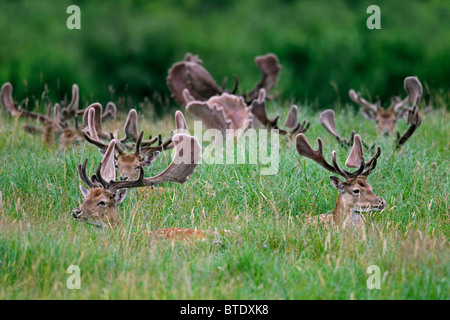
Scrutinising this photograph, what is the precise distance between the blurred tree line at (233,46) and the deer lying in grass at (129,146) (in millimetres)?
10090

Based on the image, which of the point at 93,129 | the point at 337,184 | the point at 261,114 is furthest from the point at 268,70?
the point at 337,184

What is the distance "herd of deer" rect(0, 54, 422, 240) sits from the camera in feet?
20.3

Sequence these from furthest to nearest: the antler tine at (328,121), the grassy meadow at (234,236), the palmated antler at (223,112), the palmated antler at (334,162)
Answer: the palmated antler at (223,112) < the antler tine at (328,121) < the palmated antler at (334,162) < the grassy meadow at (234,236)

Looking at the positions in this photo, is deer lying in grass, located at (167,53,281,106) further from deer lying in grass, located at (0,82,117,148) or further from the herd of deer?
deer lying in grass, located at (0,82,117,148)

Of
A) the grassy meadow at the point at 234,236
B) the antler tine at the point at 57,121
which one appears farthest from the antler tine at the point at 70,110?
the grassy meadow at the point at 234,236

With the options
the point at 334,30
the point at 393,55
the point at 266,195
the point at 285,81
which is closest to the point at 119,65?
the point at 285,81

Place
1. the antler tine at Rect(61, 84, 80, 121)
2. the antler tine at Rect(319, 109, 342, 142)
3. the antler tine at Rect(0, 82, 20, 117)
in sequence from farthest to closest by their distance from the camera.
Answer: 1. the antler tine at Rect(0, 82, 20, 117)
2. the antler tine at Rect(61, 84, 80, 121)
3. the antler tine at Rect(319, 109, 342, 142)

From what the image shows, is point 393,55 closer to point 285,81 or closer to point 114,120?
point 285,81

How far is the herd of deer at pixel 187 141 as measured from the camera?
20.3ft

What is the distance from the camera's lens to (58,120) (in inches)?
371

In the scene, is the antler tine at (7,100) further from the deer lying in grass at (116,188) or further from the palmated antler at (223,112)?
the deer lying in grass at (116,188)

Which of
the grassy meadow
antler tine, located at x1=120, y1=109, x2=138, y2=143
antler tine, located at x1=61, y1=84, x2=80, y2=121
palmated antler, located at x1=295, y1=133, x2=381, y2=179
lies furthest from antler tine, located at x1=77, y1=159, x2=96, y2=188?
antler tine, located at x1=61, y1=84, x2=80, y2=121

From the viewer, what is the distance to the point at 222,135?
9.22 metres
